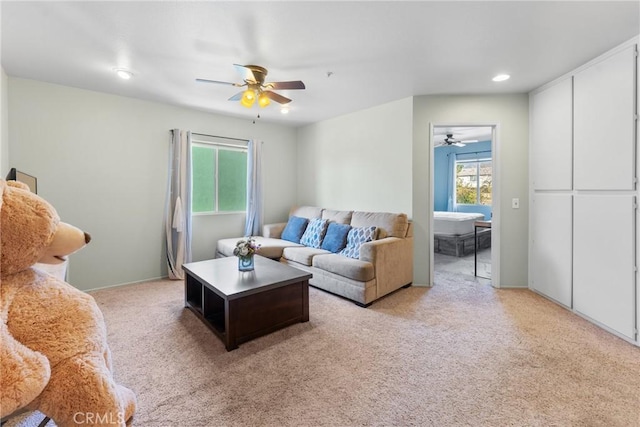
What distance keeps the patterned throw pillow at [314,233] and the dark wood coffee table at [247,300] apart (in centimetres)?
123

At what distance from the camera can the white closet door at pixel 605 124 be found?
92.9 inches

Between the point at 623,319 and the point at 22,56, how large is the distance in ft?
19.1

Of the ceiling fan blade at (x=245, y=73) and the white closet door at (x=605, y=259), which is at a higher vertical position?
the ceiling fan blade at (x=245, y=73)

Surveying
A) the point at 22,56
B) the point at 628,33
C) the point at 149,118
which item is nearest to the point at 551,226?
the point at 628,33

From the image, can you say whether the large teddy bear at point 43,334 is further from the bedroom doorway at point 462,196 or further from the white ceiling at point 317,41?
the bedroom doorway at point 462,196

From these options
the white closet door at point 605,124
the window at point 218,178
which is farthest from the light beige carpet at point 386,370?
the window at point 218,178

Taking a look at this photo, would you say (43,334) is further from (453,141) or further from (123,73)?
(453,141)

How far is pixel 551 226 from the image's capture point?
→ 318 cm

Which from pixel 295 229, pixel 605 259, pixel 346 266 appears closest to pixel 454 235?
pixel 605 259

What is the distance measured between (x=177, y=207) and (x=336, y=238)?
2301 millimetres

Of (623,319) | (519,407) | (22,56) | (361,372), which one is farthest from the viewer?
(22,56)

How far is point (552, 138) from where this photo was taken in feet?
10.3

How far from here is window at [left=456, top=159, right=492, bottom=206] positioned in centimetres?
759

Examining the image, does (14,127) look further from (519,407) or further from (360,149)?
(519,407)
